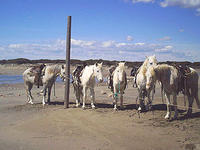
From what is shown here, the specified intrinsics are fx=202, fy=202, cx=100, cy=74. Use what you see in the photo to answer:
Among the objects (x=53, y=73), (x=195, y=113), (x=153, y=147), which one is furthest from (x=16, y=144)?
(x=195, y=113)

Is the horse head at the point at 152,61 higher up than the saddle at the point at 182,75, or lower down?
higher up

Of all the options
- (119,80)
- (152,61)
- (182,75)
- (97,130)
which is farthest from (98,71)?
(182,75)

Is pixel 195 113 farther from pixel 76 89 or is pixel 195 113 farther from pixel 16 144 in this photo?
pixel 16 144

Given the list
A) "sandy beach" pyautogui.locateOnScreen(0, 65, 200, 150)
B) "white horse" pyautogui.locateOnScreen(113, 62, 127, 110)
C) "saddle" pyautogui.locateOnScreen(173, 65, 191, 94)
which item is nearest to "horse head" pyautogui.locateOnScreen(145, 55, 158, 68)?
"saddle" pyautogui.locateOnScreen(173, 65, 191, 94)

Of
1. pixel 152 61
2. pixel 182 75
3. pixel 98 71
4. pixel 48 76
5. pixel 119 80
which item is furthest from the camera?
pixel 48 76

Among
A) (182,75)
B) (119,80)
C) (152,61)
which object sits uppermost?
(152,61)

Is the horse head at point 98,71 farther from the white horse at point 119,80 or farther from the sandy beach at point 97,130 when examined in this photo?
the sandy beach at point 97,130

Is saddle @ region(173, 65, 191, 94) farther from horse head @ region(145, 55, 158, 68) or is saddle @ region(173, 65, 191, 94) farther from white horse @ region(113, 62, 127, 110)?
white horse @ region(113, 62, 127, 110)

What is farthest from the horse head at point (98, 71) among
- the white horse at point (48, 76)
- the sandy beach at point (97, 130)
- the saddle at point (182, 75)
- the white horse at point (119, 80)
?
the saddle at point (182, 75)

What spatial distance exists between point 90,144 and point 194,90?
531cm

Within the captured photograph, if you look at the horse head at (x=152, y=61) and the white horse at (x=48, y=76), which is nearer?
the horse head at (x=152, y=61)

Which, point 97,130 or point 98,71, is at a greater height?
point 98,71

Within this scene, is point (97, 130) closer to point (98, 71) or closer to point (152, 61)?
point (98, 71)

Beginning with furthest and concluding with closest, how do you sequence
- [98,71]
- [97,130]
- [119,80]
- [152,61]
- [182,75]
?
[98,71]
[119,80]
[152,61]
[182,75]
[97,130]
